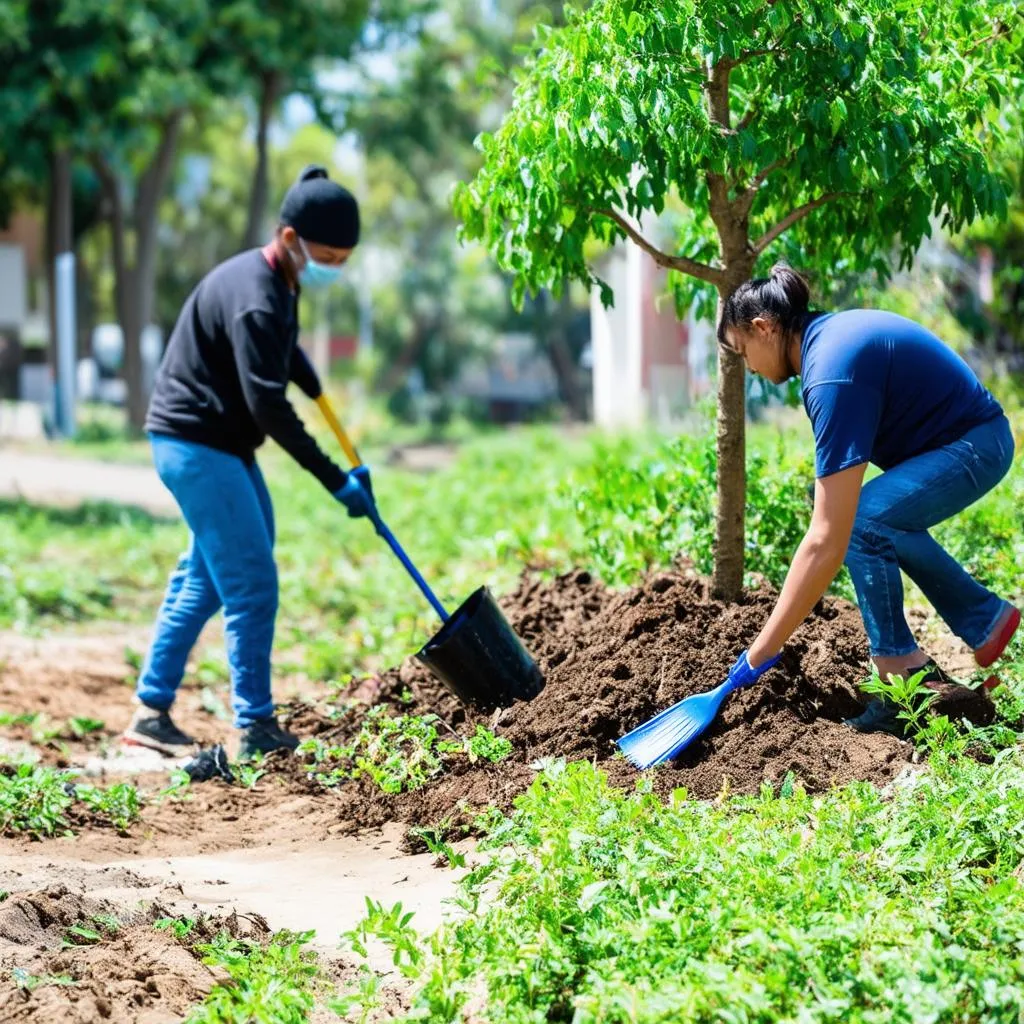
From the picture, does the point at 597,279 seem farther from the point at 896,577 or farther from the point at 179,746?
the point at 179,746

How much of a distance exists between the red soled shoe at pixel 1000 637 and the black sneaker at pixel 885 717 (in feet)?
0.47

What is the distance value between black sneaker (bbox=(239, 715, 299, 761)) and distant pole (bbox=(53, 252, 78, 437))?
67.5 ft

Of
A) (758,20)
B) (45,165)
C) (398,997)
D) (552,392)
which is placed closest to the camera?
(398,997)

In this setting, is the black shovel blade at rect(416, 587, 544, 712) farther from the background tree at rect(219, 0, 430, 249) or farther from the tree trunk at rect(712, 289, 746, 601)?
the background tree at rect(219, 0, 430, 249)

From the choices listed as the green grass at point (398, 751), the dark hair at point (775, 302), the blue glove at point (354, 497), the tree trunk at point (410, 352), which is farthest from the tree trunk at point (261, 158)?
the dark hair at point (775, 302)

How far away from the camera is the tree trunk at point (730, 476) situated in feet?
16.6

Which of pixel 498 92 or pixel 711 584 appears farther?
pixel 498 92

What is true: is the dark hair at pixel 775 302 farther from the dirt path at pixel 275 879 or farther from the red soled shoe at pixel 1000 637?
the dirt path at pixel 275 879

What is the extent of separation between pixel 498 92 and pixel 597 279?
126 cm

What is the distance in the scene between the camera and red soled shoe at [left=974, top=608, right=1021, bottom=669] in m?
4.47

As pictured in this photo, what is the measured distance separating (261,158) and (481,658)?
2130 cm

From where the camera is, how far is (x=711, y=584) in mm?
5320

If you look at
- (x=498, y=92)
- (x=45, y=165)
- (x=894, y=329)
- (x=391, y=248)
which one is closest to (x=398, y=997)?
(x=894, y=329)

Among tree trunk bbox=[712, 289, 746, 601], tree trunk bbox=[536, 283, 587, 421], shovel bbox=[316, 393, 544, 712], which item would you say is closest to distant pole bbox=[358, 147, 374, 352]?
tree trunk bbox=[536, 283, 587, 421]
